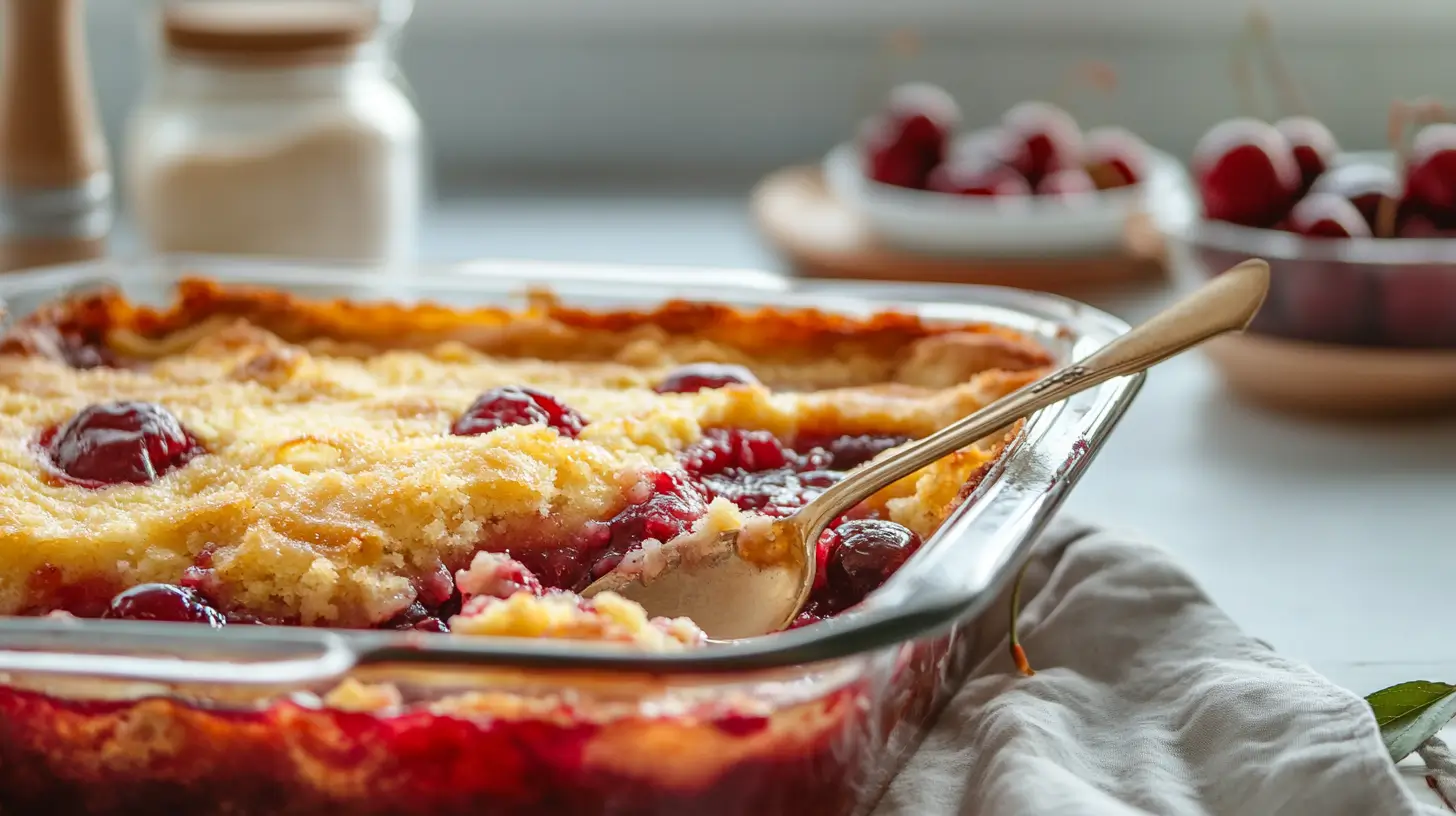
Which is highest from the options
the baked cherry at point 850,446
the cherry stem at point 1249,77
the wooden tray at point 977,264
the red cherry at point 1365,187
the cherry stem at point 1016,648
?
the cherry stem at point 1249,77

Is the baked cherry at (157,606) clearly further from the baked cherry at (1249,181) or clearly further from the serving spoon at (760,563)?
the baked cherry at (1249,181)

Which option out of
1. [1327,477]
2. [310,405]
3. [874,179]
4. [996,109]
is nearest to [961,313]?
[1327,477]

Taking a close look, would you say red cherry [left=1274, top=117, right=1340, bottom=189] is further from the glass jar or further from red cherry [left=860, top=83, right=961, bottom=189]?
the glass jar

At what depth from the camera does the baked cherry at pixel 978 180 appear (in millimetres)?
2797

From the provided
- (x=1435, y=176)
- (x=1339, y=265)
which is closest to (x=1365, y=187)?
(x=1435, y=176)

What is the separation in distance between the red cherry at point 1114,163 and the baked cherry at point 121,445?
73.3 inches

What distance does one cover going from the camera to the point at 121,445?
1.49 m

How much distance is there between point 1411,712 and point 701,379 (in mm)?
780

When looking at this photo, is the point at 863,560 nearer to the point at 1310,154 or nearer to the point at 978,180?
Result: the point at 1310,154

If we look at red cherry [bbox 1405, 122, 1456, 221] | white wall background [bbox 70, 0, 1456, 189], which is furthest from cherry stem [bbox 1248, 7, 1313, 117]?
red cherry [bbox 1405, 122, 1456, 221]

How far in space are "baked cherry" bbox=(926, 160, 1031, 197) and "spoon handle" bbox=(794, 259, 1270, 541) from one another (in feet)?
4.58

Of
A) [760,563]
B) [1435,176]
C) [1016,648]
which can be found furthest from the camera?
[1435,176]

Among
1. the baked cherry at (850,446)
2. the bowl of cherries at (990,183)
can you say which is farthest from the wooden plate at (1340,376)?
the baked cherry at (850,446)

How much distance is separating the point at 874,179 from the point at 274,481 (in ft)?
5.69
